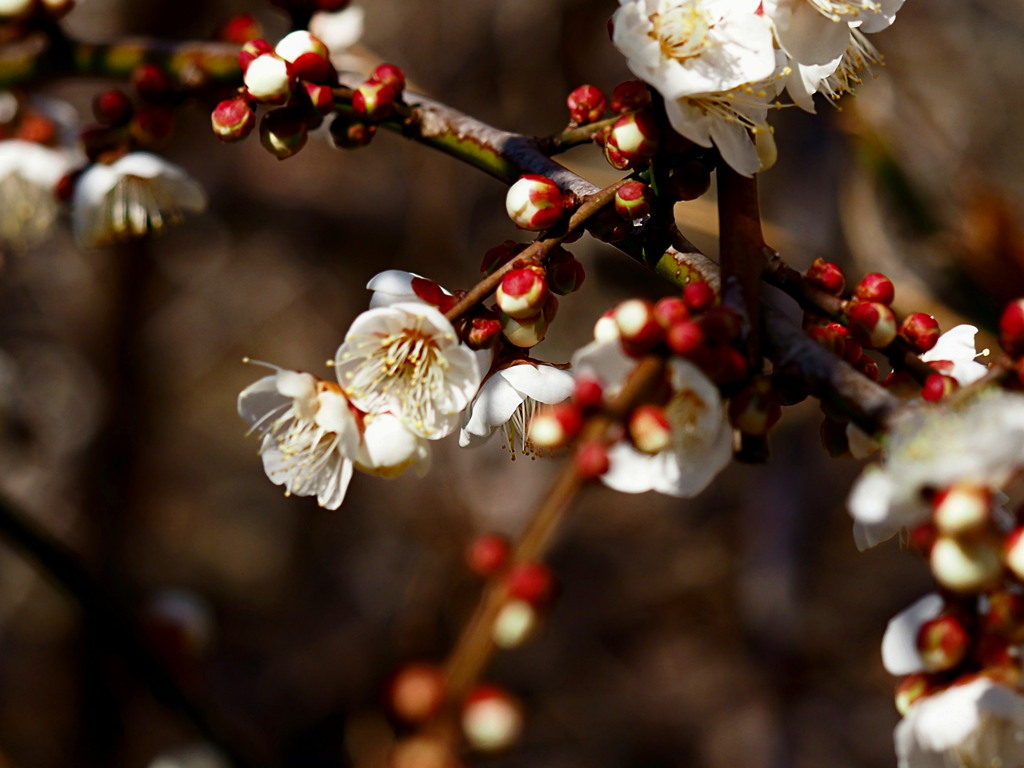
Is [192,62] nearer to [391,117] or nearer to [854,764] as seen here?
[391,117]

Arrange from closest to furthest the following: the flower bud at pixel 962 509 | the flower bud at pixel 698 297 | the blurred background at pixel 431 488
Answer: the flower bud at pixel 962 509
the flower bud at pixel 698 297
the blurred background at pixel 431 488

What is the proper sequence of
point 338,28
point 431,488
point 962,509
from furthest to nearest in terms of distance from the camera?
1. point 431,488
2. point 338,28
3. point 962,509

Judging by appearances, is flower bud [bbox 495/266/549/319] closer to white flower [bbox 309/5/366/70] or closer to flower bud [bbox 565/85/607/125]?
flower bud [bbox 565/85/607/125]

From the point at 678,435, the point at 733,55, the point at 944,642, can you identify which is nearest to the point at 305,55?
the point at 733,55

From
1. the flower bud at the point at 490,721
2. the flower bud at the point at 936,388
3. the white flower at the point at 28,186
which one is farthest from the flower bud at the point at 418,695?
the white flower at the point at 28,186

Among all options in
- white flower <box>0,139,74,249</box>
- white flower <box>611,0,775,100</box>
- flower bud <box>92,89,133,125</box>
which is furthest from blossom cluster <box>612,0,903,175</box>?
white flower <box>0,139,74,249</box>

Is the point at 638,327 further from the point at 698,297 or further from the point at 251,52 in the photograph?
the point at 251,52

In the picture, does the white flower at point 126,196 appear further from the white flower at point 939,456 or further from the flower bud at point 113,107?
the white flower at point 939,456
